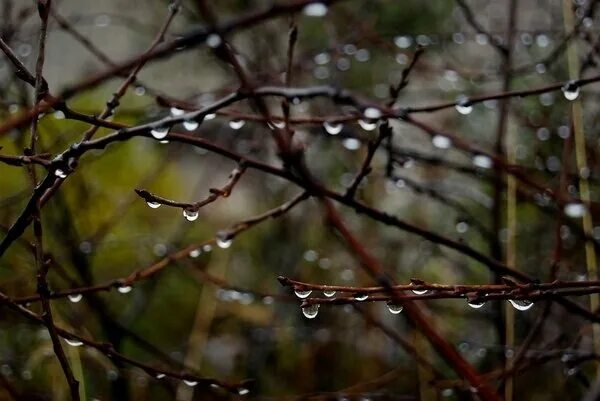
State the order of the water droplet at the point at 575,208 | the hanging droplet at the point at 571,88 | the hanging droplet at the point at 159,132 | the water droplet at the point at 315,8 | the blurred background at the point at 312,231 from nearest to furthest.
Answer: the water droplet at the point at 315,8
the hanging droplet at the point at 159,132
the hanging droplet at the point at 571,88
the water droplet at the point at 575,208
the blurred background at the point at 312,231

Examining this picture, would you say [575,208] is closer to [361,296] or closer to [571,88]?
[571,88]

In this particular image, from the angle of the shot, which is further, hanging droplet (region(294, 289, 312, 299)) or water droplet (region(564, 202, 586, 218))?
water droplet (region(564, 202, 586, 218))

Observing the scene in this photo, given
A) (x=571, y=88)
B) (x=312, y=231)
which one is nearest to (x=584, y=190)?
(x=571, y=88)

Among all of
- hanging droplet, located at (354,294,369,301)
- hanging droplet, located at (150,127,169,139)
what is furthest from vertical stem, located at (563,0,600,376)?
hanging droplet, located at (150,127,169,139)

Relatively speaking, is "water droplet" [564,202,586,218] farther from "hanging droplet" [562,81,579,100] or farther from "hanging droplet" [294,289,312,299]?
"hanging droplet" [294,289,312,299]

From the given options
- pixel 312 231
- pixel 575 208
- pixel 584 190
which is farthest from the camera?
pixel 312 231

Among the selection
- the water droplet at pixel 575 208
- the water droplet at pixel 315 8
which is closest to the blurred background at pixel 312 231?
the water droplet at pixel 575 208

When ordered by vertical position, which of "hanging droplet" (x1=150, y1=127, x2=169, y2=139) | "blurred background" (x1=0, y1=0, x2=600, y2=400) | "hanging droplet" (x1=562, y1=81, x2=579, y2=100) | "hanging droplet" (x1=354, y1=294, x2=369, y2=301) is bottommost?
"hanging droplet" (x1=354, y1=294, x2=369, y2=301)

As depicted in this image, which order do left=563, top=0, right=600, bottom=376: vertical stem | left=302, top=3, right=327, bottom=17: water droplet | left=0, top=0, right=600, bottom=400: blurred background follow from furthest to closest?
left=0, top=0, right=600, bottom=400: blurred background
left=563, top=0, right=600, bottom=376: vertical stem
left=302, top=3, right=327, bottom=17: water droplet

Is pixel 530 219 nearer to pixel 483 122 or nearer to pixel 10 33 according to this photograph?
pixel 483 122

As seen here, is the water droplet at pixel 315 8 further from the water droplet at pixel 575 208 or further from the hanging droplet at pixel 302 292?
the water droplet at pixel 575 208
